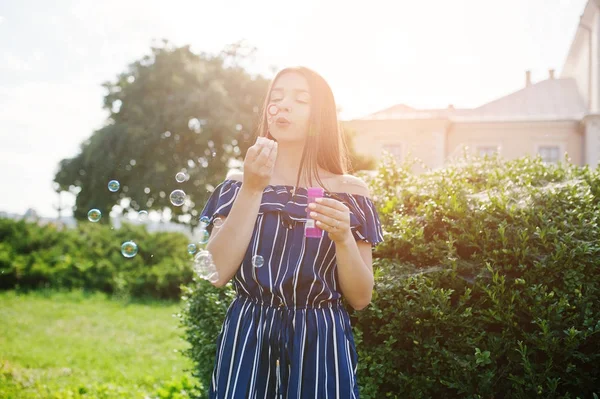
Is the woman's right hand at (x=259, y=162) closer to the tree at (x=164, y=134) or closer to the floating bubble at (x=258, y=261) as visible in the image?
the floating bubble at (x=258, y=261)

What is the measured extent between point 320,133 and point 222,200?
46 centimetres

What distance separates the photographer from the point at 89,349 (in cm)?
644

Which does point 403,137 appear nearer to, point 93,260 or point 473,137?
point 473,137

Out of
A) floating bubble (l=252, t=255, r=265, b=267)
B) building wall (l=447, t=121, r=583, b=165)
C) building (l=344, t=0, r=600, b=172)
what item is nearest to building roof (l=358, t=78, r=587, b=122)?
building (l=344, t=0, r=600, b=172)

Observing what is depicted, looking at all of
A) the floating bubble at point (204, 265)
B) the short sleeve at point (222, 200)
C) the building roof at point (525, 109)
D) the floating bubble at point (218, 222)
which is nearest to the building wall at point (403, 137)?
the building roof at point (525, 109)

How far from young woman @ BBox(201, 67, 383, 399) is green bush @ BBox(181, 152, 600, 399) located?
80cm

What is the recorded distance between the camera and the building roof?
24391 millimetres

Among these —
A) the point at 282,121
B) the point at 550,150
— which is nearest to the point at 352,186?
the point at 282,121

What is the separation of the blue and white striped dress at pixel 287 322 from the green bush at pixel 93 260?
9.42m

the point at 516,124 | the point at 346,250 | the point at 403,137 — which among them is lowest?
the point at 346,250

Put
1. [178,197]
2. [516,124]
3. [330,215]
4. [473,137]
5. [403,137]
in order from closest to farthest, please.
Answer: [330,215] < [178,197] < [516,124] < [473,137] < [403,137]

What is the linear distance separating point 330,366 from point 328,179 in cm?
69

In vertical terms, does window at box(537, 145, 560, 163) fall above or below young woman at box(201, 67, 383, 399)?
above

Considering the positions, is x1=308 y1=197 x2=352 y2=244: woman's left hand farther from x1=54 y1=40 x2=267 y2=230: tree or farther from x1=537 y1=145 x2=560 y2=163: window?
x1=537 y1=145 x2=560 y2=163: window
